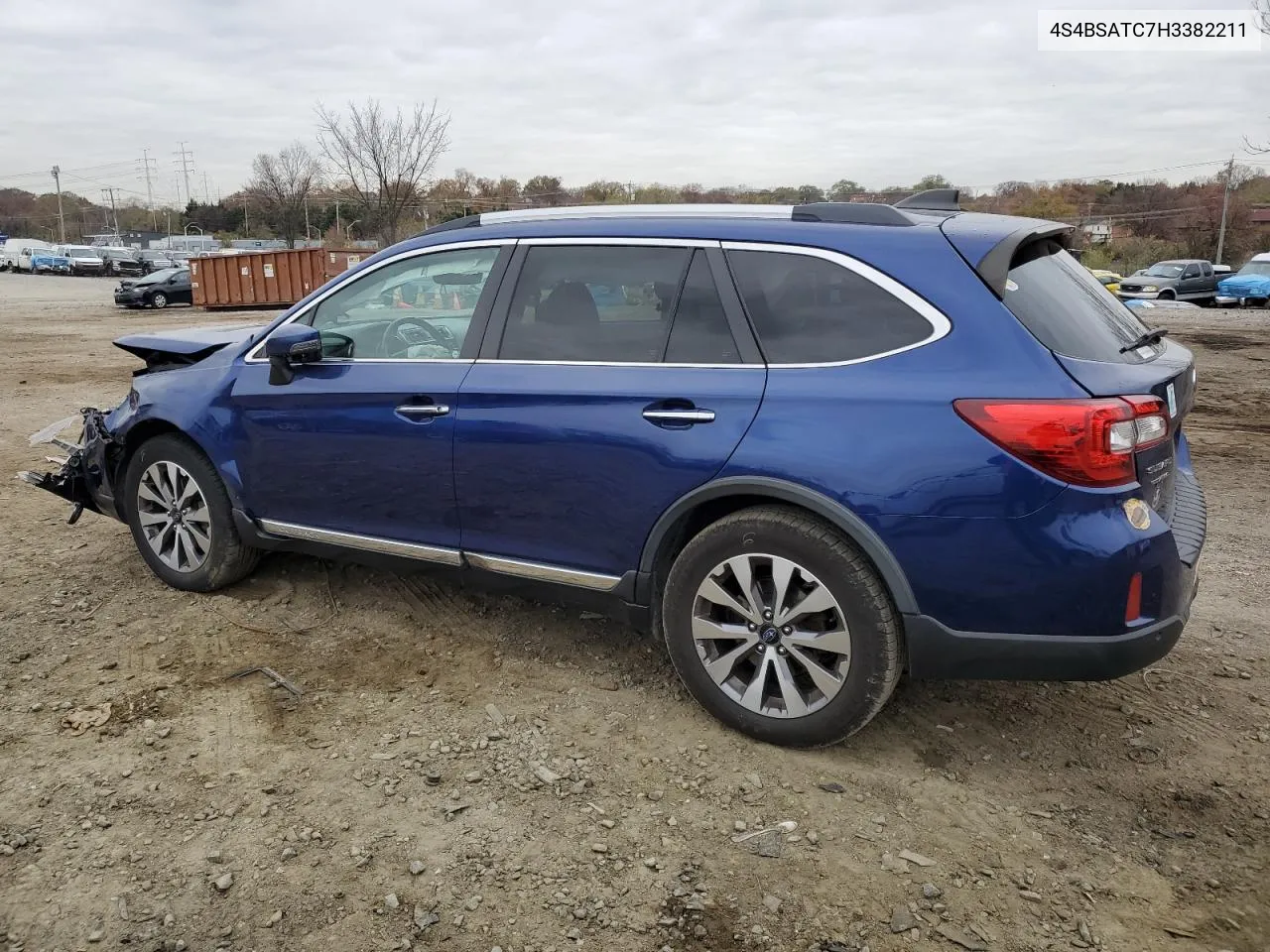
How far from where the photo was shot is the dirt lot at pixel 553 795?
2.53 metres

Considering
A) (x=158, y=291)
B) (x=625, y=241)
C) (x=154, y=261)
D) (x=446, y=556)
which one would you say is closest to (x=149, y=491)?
(x=446, y=556)

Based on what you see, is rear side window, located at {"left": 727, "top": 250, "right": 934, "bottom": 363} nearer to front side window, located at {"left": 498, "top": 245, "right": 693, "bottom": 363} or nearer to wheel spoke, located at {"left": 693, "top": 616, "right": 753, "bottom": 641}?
front side window, located at {"left": 498, "top": 245, "right": 693, "bottom": 363}

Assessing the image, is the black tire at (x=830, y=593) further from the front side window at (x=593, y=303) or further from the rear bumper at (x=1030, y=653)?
the front side window at (x=593, y=303)

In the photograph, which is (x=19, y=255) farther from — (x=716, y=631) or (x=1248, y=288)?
(x=716, y=631)

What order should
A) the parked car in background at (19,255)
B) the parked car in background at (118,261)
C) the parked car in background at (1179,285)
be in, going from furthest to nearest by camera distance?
the parked car in background at (19,255) < the parked car in background at (118,261) < the parked car in background at (1179,285)

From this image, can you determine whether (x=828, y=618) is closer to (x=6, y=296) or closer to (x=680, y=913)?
(x=680, y=913)

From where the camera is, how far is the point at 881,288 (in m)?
3.06

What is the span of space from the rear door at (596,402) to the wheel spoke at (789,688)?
2.03 feet

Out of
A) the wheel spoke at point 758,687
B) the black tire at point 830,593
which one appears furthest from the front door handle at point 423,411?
the wheel spoke at point 758,687

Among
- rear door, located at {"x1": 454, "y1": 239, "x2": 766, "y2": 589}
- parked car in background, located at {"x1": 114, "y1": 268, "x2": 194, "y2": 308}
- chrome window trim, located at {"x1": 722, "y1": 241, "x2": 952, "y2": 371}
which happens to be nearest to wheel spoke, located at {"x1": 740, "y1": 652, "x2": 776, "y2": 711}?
rear door, located at {"x1": 454, "y1": 239, "x2": 766, "y2": 589}

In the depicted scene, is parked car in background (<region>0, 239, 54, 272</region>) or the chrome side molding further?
parked car in background (<region>0, 239, 54, 272</region>)

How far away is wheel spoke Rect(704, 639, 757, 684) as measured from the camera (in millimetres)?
3238

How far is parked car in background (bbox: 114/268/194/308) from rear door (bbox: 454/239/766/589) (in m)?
31.9

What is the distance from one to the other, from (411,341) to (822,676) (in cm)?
214
